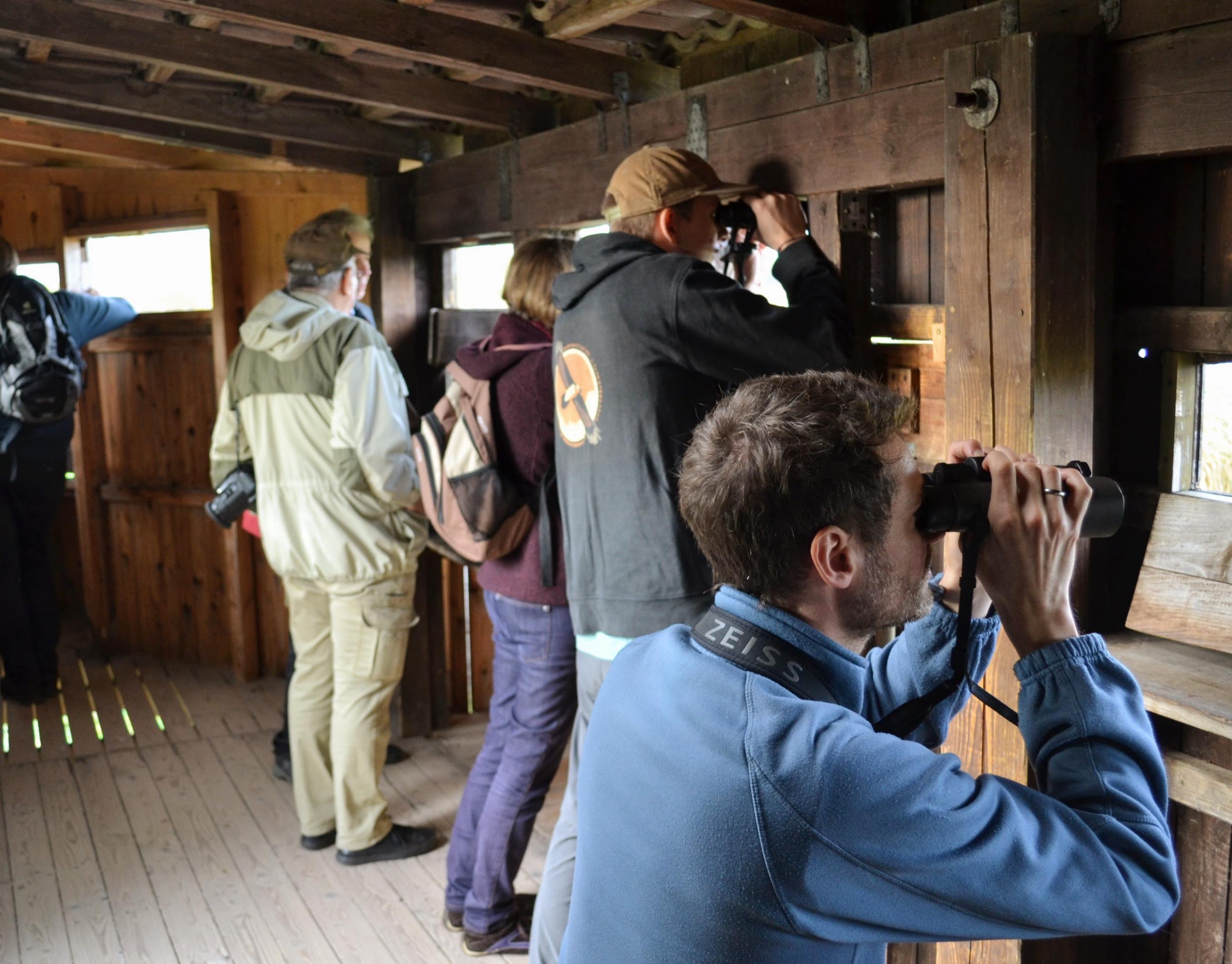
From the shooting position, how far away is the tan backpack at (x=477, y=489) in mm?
2828

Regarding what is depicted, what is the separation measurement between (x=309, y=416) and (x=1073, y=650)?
261 cm

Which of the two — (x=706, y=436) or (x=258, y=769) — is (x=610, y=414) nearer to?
(x=706, y=436)

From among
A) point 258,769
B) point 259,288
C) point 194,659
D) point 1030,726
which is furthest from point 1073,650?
point 194,659

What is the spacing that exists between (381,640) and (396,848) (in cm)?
64

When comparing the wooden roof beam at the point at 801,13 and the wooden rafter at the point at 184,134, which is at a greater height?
the wooden rafter at the point at 184,134

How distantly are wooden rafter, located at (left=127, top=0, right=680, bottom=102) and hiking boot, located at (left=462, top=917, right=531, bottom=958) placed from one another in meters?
2.15

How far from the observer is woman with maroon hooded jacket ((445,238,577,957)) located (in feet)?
9.34

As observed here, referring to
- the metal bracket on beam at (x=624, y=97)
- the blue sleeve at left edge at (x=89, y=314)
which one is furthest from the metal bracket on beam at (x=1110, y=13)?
the blue sleeve at left edge at (x=89, y=314)

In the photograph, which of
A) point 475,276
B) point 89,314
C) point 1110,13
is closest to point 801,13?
point 1110,13

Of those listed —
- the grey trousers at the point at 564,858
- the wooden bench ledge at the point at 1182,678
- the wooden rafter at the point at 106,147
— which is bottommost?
the grey trousers at the point at 564,858

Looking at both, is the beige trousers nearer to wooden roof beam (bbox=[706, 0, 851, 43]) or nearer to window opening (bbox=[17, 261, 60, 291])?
wooden roof beam (bbox=[706, 0, 851, 43])

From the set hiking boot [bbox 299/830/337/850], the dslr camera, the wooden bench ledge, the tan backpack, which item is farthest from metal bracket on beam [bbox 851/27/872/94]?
hiking boot [bbox 299/830/337/850]

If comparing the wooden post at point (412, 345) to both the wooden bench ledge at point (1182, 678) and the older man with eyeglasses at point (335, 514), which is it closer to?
the older man with eyeglasses at point (335, 514)

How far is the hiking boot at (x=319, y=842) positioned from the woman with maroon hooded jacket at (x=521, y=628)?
27.7 inches
